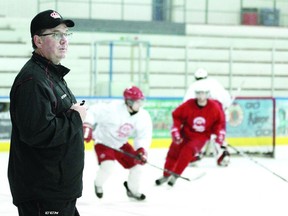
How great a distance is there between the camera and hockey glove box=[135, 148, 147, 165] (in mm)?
5883

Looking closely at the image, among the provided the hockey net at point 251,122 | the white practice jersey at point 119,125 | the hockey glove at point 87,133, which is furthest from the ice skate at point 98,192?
the hockey net at point 251,122

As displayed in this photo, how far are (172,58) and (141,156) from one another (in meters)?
4.52

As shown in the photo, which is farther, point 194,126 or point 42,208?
point 194,126

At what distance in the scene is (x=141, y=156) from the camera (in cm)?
589

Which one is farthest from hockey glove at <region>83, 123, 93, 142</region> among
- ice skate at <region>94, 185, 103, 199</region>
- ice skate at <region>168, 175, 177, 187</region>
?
ice skate at <region>168, 175, 177, 187</region>

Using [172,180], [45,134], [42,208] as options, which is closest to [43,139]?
[45,134]

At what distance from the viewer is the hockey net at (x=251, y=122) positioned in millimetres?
9836

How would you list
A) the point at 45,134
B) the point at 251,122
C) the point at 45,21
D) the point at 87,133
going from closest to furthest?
1. the point at 45,134
2. the point at 45,21
3. the point at 87,133
4. the point at 251,122

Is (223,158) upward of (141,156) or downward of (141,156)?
downward

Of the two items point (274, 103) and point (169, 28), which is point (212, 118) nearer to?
point (274, 103)

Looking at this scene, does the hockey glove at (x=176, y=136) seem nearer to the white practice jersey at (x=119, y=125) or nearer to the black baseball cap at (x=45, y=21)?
the white practice jersey at (x=119, y=125)

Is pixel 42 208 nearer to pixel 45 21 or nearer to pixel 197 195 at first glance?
pixel 45 21

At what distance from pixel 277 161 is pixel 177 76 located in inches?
77.1

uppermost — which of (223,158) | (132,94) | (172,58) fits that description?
(172,58)
